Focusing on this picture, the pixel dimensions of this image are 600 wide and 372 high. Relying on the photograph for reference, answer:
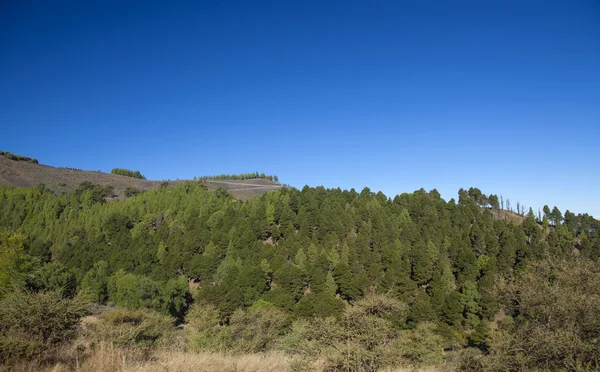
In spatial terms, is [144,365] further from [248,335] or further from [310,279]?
[310,279]

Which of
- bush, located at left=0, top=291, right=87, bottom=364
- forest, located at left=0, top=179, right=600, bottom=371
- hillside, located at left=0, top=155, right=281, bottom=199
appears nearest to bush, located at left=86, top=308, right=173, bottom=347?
forest, located at left=0, top=179, right=600, bottom=371

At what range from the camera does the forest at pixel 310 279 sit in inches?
551

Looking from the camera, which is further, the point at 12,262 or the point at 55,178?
the point at 55,178

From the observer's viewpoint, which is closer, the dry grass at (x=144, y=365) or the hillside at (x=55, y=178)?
the dry grass at (x=144, y=365)

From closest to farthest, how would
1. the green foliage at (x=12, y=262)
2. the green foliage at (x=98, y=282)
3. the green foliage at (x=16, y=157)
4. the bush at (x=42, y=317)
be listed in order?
the bush at (x=42, y=317)
the green foliage at (x=12, y=262)
the green foliage at (x=98, y=282)
the green foliage at (x=16, y=157)

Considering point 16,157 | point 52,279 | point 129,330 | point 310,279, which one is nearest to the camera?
point 129,330

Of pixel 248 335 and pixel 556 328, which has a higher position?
pixel 556 328

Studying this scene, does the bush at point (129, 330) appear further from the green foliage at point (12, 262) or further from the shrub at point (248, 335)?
the green foliage at point (12, 262)

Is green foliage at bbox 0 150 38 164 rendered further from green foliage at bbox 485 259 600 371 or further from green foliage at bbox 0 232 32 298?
green foliage at bbox 485 259 600 371

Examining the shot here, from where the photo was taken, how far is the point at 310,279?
58.2 m

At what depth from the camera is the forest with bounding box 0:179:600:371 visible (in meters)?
14.0

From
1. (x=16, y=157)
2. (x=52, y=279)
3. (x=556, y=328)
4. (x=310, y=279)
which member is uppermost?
(x=16, y=157)

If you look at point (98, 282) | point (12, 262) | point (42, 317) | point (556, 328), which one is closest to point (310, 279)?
point (98, 282)

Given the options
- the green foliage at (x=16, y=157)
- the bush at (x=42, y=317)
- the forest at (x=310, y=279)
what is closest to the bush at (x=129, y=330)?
the forest at (x=310, y=279)
